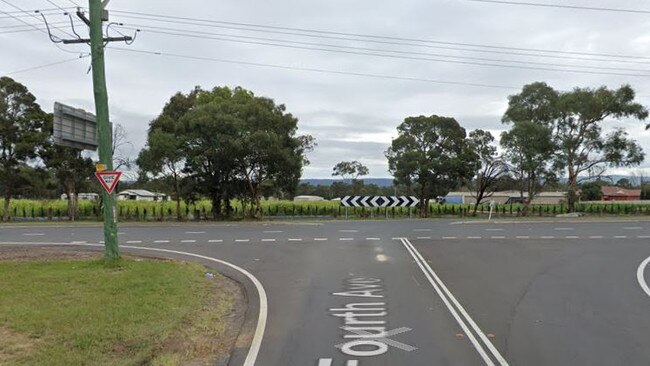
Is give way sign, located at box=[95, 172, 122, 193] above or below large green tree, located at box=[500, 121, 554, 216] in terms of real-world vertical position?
below

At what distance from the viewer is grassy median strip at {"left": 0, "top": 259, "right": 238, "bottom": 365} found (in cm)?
708

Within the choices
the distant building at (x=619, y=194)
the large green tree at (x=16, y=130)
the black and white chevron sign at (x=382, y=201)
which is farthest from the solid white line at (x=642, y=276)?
the distant building at (x=619, y=194)

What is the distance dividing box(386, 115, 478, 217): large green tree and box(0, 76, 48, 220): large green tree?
90.4ft

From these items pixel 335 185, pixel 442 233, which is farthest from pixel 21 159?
pixel 335 185

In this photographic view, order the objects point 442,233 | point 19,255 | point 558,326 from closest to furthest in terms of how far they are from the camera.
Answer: point 558,326 → point 19,255 → point 442,233

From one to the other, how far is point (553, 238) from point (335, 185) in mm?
88121

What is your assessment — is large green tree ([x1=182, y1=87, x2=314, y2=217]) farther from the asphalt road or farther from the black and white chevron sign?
the asphalt road

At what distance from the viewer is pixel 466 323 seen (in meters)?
8.86

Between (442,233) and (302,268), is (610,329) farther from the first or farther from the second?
(442,233)

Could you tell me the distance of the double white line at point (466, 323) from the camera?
7.01 meters

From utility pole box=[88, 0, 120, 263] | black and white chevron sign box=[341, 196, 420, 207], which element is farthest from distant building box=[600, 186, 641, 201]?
utility pole box=[88, 0, 120, 263]

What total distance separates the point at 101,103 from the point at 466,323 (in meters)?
11.0

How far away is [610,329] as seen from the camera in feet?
27.9

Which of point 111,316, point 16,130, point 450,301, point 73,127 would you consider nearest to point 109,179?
point 73,127
